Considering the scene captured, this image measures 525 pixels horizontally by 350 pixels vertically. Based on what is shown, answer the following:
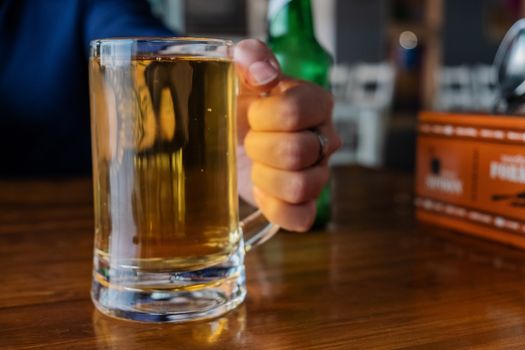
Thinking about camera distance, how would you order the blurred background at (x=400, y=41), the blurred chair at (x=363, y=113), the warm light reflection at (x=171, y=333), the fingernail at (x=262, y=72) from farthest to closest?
the blurred background at (x=400, y=41), the blurred chair at (x=363, y=113), the fingernail at (x=262, y=72), the warm light reflection at (x=171, y=333)

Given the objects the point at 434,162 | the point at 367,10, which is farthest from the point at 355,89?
the point at 434,162

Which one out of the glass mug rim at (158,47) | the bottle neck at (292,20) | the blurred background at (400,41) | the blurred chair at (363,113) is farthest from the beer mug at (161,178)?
the blurred background at (400,41)

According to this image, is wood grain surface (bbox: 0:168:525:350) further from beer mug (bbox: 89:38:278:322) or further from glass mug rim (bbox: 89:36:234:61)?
glass mug rim (bbox: 89:36:234:61)

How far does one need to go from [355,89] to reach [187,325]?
681cm

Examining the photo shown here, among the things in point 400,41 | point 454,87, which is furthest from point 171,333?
point 454,87

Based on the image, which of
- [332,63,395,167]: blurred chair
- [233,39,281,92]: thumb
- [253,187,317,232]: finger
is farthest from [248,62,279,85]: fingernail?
[332,63,395,167]: blurred chair

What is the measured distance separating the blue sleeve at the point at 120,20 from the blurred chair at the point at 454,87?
22.3 feet

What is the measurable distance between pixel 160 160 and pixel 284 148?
0.14m

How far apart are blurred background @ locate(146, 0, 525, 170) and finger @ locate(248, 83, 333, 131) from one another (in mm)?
5728

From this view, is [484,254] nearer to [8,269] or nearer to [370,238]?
[370,238]

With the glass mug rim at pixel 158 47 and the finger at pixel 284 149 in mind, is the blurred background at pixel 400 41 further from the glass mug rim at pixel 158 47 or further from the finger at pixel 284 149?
the glass mug rim at pixel 158 47

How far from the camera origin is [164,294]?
0.46 meters

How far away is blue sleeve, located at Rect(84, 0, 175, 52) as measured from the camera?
1.12 meters

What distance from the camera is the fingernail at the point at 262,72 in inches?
20.3
